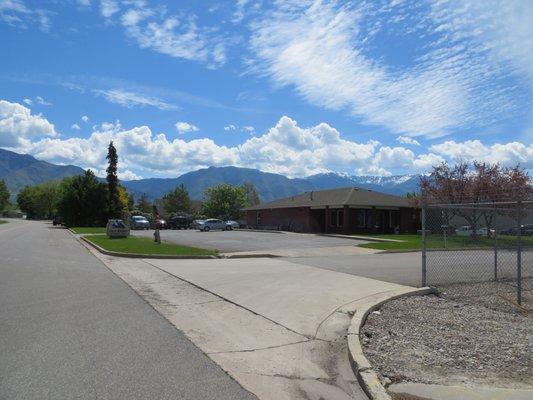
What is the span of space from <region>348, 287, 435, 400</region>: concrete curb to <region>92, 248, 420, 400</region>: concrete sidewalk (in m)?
0.10

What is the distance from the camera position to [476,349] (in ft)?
22.7

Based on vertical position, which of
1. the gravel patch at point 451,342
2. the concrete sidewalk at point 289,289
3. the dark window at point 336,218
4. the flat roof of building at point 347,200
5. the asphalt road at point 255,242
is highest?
the flat roof of building at point 347,200

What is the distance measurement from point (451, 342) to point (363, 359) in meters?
1.73

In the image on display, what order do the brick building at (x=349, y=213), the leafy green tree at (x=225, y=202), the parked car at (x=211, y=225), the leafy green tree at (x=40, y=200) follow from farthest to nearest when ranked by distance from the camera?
the leafy green tree at (x=40, y=200), the leafy green tree at (x=225, y=202), the parked car at (x=211, y=225), the brick building at (x=349, y=213)

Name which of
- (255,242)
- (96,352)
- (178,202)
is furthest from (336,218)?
(178,202)

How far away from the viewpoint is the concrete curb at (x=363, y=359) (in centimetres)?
531

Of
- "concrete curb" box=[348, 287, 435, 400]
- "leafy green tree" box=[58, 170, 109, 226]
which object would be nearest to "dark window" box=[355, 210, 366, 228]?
"concrete curb" box=[348, 287, 435, 400]

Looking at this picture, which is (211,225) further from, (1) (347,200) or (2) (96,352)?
(2) (96,352)

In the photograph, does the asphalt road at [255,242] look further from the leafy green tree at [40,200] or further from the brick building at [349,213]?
the leafy green tree at [40,200]

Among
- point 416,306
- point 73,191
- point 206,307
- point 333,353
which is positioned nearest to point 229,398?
point 333,353

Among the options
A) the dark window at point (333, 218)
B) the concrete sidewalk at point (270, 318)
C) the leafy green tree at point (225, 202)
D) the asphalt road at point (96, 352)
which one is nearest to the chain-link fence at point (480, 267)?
the concrete sidewalk at point (270, 318)

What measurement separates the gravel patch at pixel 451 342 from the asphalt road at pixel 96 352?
214 centimetres

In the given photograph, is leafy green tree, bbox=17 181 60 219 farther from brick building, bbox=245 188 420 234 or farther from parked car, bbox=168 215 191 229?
brick building, bbox=245 188 420 234

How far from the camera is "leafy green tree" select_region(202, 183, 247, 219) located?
90.9 meters
